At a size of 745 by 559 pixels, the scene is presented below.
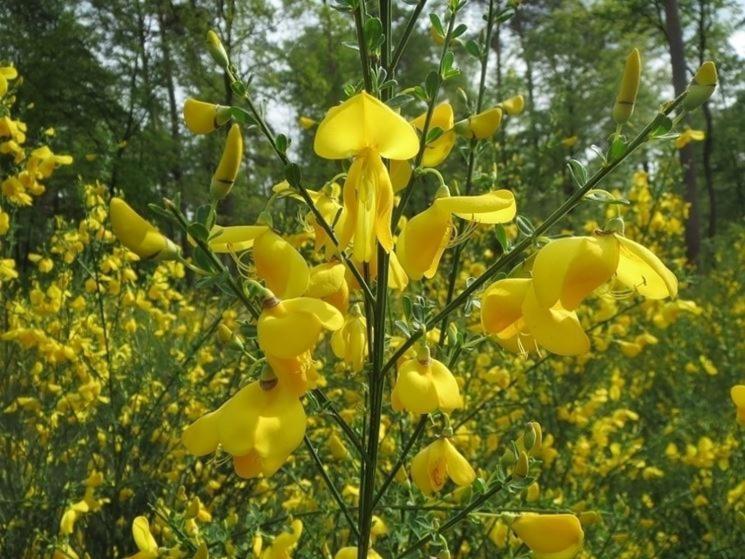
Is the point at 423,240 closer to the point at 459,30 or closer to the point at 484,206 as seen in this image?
the point at 484,206

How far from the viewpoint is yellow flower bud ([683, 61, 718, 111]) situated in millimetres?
848

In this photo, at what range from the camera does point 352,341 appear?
1037 millimetres

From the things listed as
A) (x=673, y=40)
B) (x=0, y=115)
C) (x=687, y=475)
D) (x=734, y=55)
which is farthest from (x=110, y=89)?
(x=734, y=55)

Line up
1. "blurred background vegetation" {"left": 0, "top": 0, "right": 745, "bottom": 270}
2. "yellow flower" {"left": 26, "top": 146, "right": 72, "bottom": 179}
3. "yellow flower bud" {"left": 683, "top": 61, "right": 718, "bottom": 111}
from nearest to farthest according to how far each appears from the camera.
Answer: "yellow flower bud" {"left": 683, "top": 61, "right": 718, "bottom": 111} → "yellow flower" {"left": 26, "top": 146, "right": 72, "bottom": 179} → "blurred background vegetation" {"left": 0, "top": 0, "right": 745, "bottom": 270}

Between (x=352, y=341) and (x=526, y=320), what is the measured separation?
0.30 metres

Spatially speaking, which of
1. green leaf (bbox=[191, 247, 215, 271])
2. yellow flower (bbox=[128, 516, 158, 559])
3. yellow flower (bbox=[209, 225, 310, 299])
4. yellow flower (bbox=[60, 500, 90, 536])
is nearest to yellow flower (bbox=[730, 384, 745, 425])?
yellow flower (bbox=[209, 225, 310, 299])

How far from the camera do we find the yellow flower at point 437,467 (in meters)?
1.09

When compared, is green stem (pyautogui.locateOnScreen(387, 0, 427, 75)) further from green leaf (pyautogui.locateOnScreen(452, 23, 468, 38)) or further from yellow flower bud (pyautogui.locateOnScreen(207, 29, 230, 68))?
yellow flower bud (pyautogui.locateOnScreen(207, 29, 230, 68))

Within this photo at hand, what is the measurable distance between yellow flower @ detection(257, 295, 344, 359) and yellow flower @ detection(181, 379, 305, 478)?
0.25 ft

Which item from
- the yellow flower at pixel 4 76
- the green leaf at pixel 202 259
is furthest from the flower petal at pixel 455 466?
the yellow flower at pixel 4 76

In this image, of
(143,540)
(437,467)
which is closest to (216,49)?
(437,467)

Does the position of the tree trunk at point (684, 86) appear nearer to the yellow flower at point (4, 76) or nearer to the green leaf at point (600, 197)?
the yellow flower at point (4, 76)

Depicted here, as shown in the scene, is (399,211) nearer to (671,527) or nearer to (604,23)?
(671,527)

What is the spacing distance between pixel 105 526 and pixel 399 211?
6.92 feet
